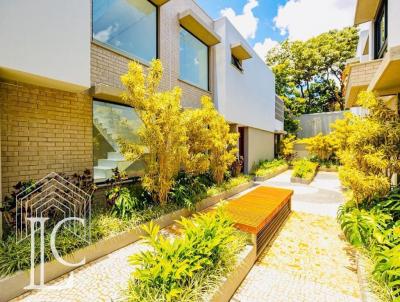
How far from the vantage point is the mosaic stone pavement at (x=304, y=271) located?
10.2 feet

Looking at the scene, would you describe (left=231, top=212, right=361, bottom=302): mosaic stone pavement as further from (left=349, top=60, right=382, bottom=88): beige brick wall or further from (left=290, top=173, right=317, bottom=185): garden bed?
(left=290, top=173, right=317, bottom=185): garden bed

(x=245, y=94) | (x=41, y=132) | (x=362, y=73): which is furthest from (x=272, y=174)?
(x=41, y=132)

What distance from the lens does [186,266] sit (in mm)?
2643

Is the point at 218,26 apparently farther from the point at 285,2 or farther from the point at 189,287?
the point at 189,287

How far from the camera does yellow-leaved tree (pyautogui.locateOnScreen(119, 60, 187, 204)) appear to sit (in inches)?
205

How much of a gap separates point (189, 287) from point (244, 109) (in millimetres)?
11281

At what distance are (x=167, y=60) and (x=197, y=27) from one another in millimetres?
2321

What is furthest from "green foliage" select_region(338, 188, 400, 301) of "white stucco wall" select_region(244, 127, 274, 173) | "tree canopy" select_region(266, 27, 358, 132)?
"tree canopy" select_region(266, 27, 358, 132)

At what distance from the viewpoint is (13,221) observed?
3748 millimetres

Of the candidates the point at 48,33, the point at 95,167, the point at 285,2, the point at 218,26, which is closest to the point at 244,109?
the point at 218,26

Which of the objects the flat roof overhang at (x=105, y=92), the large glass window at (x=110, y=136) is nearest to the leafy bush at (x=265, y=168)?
the large glass window at (x=110, y=136)

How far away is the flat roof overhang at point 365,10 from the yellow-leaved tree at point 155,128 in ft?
24.2

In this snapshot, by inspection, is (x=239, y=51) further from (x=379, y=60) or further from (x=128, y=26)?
(x=379, y=60)

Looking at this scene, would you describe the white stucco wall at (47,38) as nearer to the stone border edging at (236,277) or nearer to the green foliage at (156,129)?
the green foliage at (156,129)
